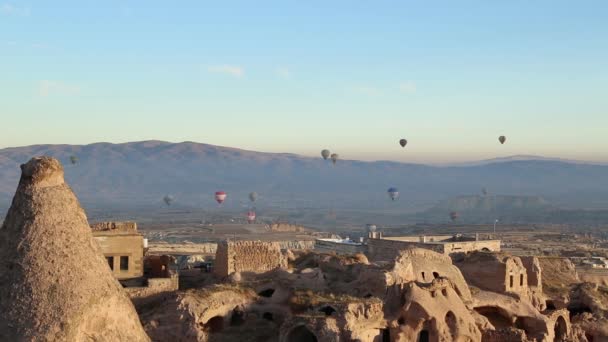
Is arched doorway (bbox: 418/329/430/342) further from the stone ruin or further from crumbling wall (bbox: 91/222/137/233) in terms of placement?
crumbling wall (bbox: 91/222/137/233)

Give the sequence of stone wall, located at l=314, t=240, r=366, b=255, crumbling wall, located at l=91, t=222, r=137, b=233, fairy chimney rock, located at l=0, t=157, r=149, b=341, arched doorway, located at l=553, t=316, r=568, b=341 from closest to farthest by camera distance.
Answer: fairy chimney rock, located at l=0, t=157, r=149, b=341, arched doorway, located at l=553, t=316, r=568, b=341, crumbling wall, located at l=91, t=222, r=137, b=233, stone wall, located at l=314, t=240, r=366, b=255

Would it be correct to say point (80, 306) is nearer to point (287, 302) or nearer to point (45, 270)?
point (45, 270)

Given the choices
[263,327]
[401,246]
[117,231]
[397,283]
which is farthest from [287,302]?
[401,246]

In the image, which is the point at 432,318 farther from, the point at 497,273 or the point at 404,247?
the point at 404,247

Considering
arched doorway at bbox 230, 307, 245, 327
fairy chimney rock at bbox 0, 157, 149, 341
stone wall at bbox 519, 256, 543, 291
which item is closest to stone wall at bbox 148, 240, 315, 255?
stone wall at bbox 519, 256, 543, 291

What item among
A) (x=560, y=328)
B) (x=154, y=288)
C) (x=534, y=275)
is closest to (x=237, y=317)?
(x=154, y=288)

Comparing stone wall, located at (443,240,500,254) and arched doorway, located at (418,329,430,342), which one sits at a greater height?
stone wall, located at (443,240,500,254)

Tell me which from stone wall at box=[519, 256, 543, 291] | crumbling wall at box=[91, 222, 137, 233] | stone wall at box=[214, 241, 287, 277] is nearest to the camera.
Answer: stone wall at box=[214, 241, 287, 277]
